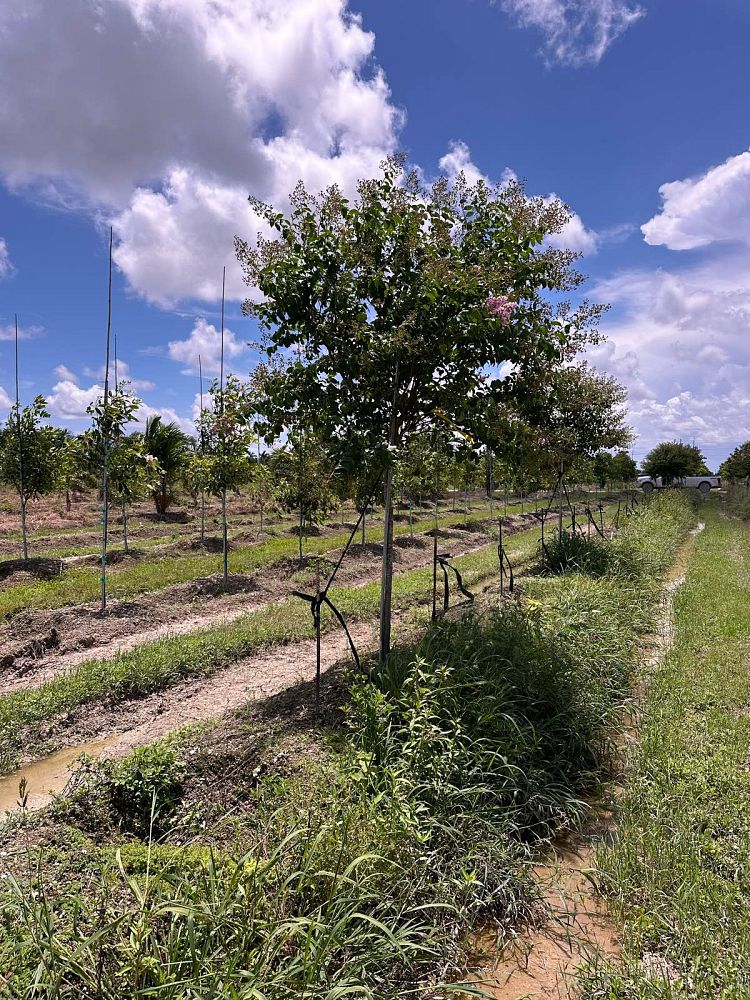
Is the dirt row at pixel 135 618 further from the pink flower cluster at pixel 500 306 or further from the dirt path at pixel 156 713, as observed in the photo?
the pink flower cluster at pixel 500 306

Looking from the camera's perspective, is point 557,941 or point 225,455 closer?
point 557,941

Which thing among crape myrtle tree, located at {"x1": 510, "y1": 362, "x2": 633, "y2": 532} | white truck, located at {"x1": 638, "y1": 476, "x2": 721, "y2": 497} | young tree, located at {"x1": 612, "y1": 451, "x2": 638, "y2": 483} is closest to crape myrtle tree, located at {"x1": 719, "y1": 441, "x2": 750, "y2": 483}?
white truck, located at {"x1": 638, "y1": 476, "x2": 721, "y2": 497}

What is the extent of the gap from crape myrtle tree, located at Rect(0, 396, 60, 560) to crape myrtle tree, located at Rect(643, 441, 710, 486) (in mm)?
52567

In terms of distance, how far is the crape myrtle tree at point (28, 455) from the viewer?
13.9m

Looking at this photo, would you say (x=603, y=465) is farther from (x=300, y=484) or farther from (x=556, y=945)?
(x=556, y=945)

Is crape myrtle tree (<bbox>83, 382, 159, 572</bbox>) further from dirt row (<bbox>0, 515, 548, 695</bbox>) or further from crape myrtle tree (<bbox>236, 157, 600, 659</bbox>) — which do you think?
crape myrtle tree (<bbox>236, 157, 600, 659</bbox>)

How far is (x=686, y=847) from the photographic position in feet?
11.2

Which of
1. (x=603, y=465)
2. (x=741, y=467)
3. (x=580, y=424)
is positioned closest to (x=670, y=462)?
(x=741, y=467)

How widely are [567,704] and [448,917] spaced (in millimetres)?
2455

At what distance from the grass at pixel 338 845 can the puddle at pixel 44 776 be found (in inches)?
34.9

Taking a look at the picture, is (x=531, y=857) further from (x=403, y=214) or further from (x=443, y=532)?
(x=443, y=532)

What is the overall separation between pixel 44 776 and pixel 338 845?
11.6ft

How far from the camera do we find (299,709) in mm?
5367

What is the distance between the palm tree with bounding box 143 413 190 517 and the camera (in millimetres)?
A: 25656
